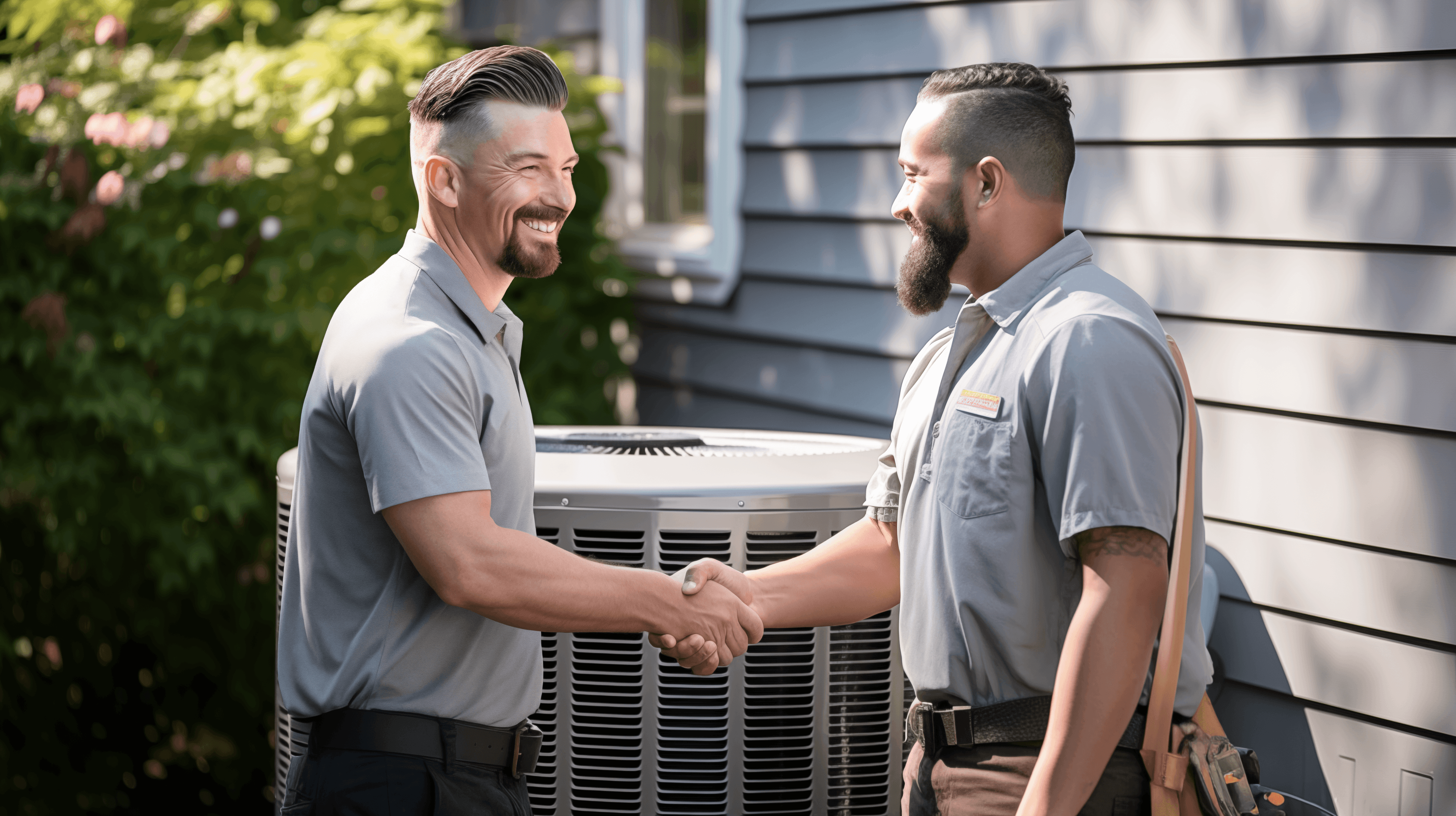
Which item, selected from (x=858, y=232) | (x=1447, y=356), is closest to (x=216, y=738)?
(x=858, y=232)

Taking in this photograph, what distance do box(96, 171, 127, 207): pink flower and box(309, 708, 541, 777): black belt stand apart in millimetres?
3142

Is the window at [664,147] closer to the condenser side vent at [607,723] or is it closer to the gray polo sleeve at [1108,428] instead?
the condenser side vent at [607,723]

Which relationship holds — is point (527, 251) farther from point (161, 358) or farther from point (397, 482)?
point (161, 358)

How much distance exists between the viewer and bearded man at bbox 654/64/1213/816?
70.1 inches

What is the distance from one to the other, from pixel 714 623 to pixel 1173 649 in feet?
2.91

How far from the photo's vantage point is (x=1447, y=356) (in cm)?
268

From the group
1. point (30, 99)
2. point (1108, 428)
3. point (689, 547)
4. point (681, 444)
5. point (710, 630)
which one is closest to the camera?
point (1108, 428)

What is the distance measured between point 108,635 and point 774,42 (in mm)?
3347

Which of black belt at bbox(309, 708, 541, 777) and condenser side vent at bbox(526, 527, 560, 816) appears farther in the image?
condenser side vent at bbox(526, 527, 560, 816)

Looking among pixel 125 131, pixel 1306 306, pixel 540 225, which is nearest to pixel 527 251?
pixel 540 225

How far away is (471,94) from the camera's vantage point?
2143 millimetres

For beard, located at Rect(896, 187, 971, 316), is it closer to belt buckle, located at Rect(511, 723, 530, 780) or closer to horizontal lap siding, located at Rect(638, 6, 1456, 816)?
belt buckle, located at Rect(511, 723, 530, 780)

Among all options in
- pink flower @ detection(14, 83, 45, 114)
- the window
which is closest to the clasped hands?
the window

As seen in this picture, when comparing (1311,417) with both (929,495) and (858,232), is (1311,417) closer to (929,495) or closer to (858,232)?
(929,495)
